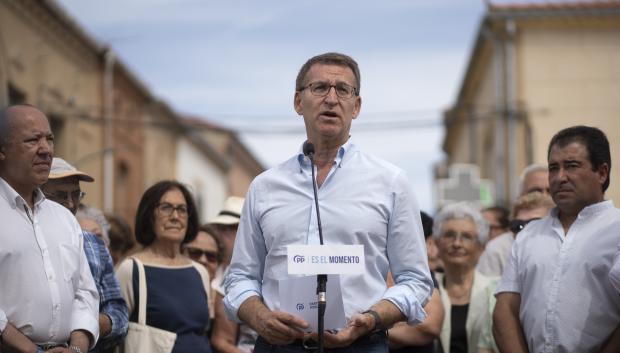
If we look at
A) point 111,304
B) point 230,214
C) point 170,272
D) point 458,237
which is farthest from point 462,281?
point 111,304

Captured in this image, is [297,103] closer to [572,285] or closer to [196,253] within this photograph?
[572,285]

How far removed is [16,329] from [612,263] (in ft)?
9.11

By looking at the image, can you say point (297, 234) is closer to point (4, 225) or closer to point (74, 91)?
point (4, 225)

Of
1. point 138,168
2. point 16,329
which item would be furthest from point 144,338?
point 138,168

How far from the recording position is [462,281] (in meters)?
7.41

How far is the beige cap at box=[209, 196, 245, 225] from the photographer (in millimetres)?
8539

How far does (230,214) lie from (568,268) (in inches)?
146

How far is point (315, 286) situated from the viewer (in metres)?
4.33

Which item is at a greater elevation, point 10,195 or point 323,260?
point 10,195

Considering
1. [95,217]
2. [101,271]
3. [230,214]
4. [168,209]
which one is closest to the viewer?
[101,271]

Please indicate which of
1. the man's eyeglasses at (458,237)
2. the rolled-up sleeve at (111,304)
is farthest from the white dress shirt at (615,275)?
the rolled-up sleeve at (111,304)

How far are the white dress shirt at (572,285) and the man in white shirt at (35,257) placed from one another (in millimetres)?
2145

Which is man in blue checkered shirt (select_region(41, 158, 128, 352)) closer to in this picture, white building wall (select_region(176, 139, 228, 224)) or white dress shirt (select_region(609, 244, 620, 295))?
white dress shirt (select_region(609, 244, 620, 295))

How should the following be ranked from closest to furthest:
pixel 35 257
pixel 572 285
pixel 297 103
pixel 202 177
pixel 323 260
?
pixel 323 260 < pixel 297 103 < pixel 35 257 < pixel 572 285 < pixel 202 177
